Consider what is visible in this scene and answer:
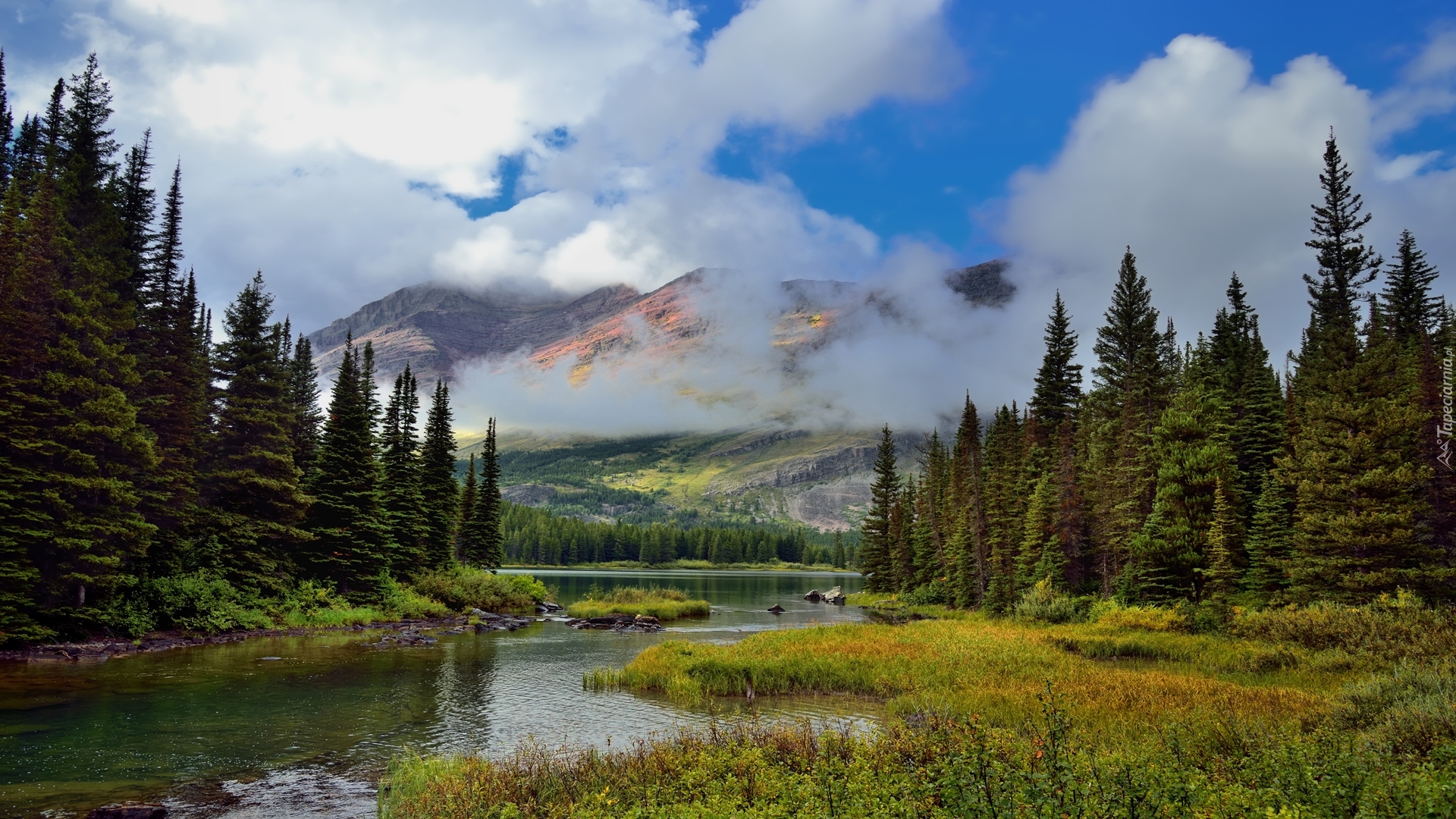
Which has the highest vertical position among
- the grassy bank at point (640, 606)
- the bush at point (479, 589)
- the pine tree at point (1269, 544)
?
the pine tree at point (1269, 544)

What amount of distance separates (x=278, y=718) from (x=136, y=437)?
20.9 m

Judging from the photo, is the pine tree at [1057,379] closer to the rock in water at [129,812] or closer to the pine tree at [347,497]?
the pine tree at [347,497]

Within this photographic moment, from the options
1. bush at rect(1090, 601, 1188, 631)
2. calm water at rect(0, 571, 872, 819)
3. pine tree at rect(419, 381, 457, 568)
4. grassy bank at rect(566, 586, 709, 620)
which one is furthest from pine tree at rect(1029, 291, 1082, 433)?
pine tree at rect(419, 381, 457, 568)

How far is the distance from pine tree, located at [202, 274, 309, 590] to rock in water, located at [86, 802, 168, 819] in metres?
37.6

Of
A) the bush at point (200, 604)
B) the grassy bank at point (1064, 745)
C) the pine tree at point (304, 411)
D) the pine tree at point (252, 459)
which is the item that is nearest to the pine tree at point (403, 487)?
the pine tree at point (304, 411)

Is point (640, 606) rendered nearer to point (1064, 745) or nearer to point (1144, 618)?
point (1144, 618)

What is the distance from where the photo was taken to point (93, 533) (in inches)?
1439

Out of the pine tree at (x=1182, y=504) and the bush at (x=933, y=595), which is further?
the bush at (x=933, y=595)

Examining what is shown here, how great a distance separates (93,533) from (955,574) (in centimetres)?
6810

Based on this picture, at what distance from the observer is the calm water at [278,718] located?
17406 millimetres

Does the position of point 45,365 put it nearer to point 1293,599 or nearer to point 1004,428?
point 1293,599

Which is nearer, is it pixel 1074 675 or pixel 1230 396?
pixel 1074 675

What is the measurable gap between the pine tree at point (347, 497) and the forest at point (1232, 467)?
5119 cm

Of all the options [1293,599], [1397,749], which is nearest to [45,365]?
[1397,749]
